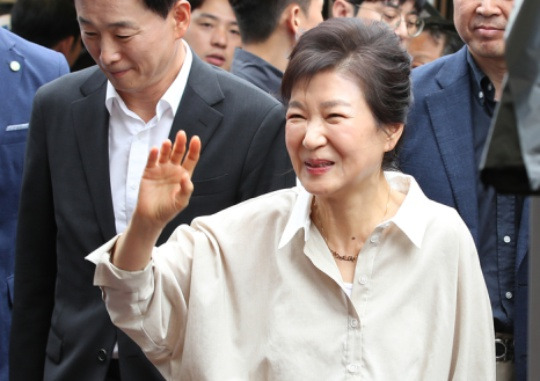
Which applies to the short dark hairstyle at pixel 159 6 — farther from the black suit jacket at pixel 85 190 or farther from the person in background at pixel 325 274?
the person in background at pixel 325 274

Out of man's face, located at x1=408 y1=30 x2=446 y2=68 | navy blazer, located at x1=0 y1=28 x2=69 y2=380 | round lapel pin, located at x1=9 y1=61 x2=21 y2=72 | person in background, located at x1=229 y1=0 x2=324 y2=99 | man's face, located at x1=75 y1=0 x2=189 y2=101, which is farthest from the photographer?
man's face, located at x1=408 y1=30 x2=446 y2=68

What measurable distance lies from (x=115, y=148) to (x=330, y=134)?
98 centimetres

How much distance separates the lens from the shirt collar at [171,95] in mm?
4055

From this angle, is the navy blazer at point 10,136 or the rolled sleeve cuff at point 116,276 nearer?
the rolled sleeve cuff at point 116,276

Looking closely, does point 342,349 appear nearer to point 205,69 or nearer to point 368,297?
point 368,297

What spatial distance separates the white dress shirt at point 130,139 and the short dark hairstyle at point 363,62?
0.62 m

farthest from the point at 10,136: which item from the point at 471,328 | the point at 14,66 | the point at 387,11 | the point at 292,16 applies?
the point at 387,11

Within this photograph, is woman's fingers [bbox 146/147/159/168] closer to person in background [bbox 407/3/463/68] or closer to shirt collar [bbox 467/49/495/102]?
shirt collar [bbox 467/49/495/102]

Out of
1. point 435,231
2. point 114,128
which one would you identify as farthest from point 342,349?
point 114,128

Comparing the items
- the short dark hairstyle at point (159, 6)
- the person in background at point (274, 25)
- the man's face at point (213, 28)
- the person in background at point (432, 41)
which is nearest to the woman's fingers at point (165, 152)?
the short dark hairstyle at point (159, 6)

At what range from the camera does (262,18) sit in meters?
5.61

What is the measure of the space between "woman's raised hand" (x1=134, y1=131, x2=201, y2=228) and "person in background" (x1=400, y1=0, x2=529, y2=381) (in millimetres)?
1316

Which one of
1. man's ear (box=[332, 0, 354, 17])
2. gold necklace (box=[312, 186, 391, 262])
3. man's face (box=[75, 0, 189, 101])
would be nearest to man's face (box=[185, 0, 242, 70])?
man's ear (box=[332, 0, 354, 17])

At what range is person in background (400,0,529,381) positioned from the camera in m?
4.13
